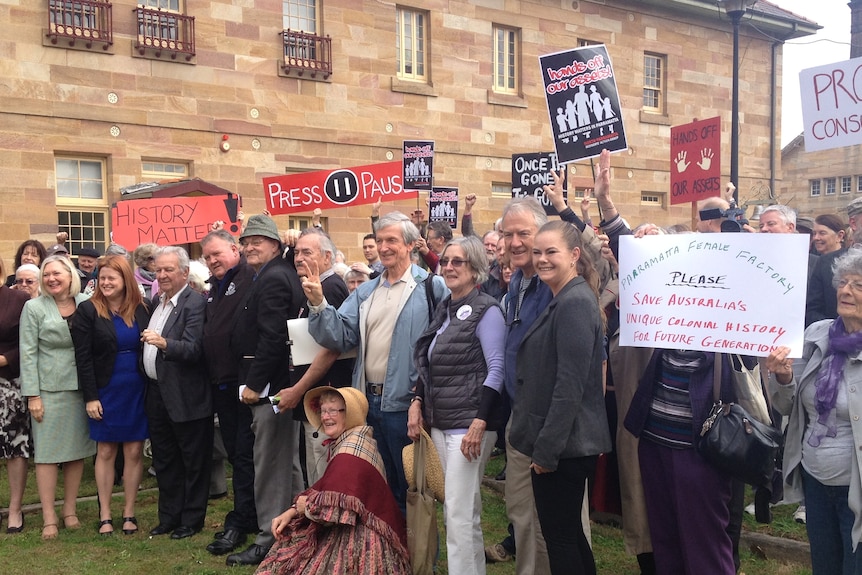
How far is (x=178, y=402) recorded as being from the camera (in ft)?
19.8

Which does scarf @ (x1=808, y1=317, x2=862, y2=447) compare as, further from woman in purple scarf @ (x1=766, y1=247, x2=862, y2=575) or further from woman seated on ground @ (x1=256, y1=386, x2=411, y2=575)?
woman seated on ground @ (x1=256, y1=386, x2=411, y2=575)

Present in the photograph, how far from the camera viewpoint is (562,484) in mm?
3900

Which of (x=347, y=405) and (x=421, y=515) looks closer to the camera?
(x=421, y=515)

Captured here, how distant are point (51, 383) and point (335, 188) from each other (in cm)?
535

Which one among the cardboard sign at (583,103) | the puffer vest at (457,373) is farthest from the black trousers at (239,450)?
the cardboard sign at (583,103)

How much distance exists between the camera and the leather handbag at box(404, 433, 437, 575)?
180 inches

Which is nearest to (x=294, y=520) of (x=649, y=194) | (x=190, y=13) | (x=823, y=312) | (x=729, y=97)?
(x=823, y=312)

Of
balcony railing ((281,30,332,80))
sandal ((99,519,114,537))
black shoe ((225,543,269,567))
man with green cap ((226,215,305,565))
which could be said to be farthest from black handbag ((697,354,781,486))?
balcony railing ((281,30,332,80))

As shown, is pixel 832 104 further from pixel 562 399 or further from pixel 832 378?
pixel 562 399

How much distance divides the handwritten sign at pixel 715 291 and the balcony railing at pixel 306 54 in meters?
12.9

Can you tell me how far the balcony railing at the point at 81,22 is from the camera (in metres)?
13.2

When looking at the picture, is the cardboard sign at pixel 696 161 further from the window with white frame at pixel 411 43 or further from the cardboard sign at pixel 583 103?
the window with white frame at pixel 411 43

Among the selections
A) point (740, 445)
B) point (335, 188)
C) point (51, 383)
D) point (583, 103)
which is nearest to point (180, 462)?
point (51, 383)

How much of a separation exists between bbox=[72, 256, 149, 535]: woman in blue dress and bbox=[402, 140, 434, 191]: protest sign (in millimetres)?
6248
